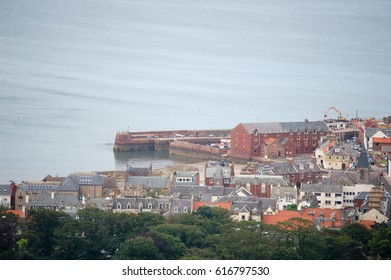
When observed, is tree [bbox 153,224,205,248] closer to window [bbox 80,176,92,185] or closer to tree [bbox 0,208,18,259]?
tree [bbox 0,208,18,259]

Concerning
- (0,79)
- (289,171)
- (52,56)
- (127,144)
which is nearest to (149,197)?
(289,171)

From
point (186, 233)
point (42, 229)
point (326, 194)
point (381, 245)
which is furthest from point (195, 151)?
point (381, 245)

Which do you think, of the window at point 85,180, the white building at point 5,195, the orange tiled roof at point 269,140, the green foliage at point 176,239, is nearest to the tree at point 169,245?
the green foliage at point 176,239

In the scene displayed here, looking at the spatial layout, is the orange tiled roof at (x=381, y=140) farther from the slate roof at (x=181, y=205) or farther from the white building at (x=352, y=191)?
the slate roof at (x=181, y=205)

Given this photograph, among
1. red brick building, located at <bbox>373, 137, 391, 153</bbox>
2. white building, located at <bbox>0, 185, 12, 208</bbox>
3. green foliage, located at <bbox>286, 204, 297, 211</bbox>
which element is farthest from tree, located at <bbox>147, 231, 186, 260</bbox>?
red brick building, located at <bbox>373, 137, 391, 153</bbox>

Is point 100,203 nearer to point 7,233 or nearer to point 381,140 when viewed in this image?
point 7,233

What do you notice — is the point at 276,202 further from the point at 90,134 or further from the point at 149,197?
the point at 90,134
